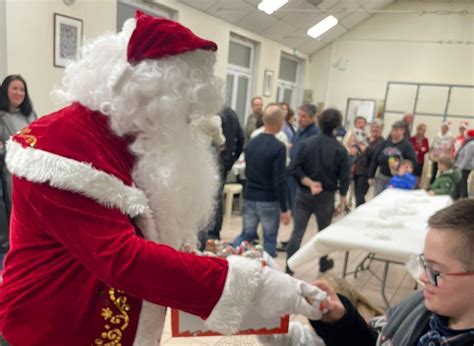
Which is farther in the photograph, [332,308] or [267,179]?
[267,179]

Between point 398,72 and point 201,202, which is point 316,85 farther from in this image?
point 201,202

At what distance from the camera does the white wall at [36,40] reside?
11.9ft

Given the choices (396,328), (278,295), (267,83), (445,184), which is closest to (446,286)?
(396,328)

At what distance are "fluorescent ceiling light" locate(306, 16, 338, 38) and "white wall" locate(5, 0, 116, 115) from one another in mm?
5759

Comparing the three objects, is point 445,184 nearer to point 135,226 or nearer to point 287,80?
point 135,226

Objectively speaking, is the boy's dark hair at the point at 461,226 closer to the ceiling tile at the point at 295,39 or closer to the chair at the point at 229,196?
the chair at the point at 229,196

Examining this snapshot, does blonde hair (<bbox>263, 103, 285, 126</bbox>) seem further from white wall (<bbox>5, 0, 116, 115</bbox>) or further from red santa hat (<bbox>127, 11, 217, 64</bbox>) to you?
red santa hat (<bbox>127, 11, 217, 64</bbox>)

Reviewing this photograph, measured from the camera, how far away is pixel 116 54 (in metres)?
0.90

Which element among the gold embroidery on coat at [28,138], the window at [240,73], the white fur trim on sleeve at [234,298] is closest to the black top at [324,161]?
the white fur trim on sleeve at [234,298]

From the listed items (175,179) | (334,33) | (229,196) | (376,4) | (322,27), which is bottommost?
A: (229,196)

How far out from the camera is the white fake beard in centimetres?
91

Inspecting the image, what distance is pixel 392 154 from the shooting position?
4.44 m

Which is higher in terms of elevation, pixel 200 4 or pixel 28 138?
pixel 200 4

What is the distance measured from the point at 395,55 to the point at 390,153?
6.79 m
